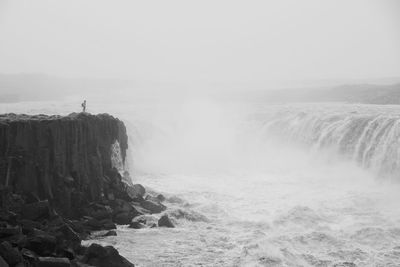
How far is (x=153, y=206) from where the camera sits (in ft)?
88.6

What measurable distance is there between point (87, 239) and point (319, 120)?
30771mm

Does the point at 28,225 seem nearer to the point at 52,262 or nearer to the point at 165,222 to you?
the point at 52,262

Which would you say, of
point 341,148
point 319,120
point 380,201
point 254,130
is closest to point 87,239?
point 380,201

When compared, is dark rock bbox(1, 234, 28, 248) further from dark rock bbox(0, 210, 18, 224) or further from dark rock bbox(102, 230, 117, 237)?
dark rock bbox(102, 230, 117, 237)

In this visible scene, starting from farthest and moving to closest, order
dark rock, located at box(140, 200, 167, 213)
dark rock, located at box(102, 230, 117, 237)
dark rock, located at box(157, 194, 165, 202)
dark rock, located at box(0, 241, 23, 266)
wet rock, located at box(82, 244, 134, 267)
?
dark rock, located at box(157, 194, 165, 202), dark rock, located at box(140, 200, 167, 213), dark rock, located at box(102, 230, 117, 237), wet rock, located at box(82, 244, 134, 267), dark rock, located at box(0, 241, 23, 266)

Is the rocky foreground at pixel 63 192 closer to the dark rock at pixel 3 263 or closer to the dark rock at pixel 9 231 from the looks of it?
the dark rock at pixel 9 231

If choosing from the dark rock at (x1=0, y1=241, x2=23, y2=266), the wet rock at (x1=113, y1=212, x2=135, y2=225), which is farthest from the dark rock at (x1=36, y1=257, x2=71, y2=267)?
the wet rock at (x1=113, y1=212, x2=135, y2=225)

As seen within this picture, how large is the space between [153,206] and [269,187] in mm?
10824

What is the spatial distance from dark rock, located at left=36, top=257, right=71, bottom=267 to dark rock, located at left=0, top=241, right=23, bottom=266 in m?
0.77

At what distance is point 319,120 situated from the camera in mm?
46500

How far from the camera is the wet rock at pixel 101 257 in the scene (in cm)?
1730

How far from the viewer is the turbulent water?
68.1 ft

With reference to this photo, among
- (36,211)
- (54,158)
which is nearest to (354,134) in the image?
(54,158)

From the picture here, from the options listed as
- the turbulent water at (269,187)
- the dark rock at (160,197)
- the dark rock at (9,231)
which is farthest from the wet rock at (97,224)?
the dark rock at (160,197)
